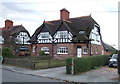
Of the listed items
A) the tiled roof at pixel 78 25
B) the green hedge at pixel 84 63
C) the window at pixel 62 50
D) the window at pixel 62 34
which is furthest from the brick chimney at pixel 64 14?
the green hedge at pixel 84 63

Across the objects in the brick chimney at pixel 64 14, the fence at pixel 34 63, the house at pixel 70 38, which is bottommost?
the fence at pixel 34 63

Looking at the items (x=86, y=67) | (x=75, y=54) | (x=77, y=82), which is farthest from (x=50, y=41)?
(x=77, y=82)

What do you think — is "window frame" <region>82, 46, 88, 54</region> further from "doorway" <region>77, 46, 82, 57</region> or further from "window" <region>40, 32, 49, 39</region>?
"window" <region>40, 32, 49, 39</region>

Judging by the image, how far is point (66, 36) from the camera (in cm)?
3431

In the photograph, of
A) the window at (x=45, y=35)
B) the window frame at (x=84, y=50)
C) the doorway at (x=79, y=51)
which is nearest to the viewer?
the window frame at (x=84, y=50)

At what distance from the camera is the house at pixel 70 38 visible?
110 ft

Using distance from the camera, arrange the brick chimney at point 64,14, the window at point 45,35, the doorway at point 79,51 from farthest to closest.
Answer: the brick chimney at point 64,14 < the window at point 45,35 < the doorway at point 79,51

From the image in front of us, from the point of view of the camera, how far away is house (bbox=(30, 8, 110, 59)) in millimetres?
33562

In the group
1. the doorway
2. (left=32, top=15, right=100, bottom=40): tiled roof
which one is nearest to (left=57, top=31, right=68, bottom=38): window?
(left=32, top=15, right=100, bottom=40): tiled roof

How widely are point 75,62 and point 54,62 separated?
6770 millimetres

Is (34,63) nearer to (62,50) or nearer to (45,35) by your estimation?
(62,50)

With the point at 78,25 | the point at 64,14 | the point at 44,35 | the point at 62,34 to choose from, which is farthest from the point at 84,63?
the point at 64,14

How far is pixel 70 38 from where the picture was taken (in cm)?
3384

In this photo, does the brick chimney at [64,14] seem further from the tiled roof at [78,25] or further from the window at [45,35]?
the window at [45,35]
